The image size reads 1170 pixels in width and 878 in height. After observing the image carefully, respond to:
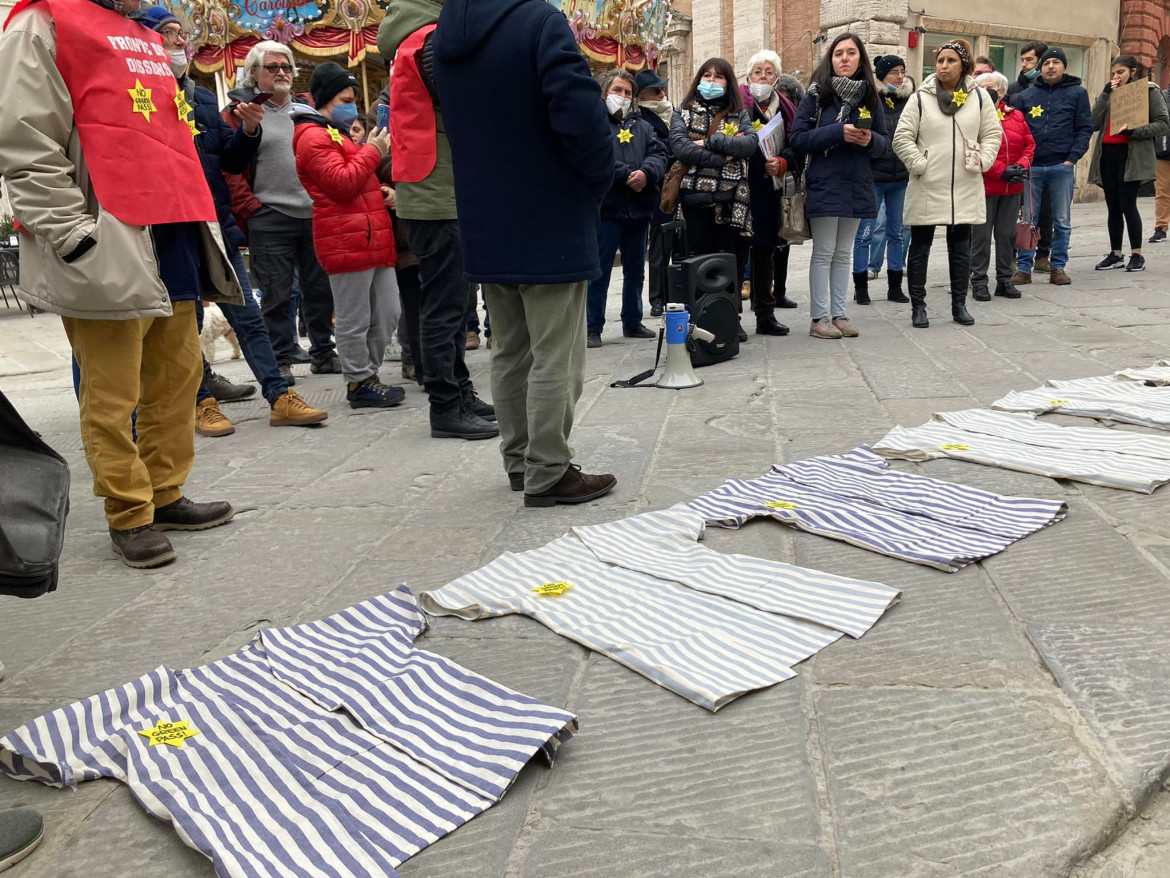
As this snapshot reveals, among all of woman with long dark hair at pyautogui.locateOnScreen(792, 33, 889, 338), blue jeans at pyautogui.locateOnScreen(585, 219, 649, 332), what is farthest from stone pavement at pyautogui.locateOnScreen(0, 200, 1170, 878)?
blue jeans at pyautogui.locateOnScreen(585, 219, 649, 332)

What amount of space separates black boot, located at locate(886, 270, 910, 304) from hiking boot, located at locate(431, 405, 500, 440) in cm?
480

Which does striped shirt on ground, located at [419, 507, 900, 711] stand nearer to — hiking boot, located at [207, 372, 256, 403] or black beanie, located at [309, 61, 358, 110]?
black beanie, located at [309, 61, 358, 110]

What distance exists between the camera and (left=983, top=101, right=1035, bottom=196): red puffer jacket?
25.1 feet

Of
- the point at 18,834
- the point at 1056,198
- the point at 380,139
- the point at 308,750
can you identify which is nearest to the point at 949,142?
the point at 1056,198

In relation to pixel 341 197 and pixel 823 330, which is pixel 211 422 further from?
pixel 823 330

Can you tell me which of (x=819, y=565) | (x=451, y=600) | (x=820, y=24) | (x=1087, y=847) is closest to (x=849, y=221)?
(x=819, y=565)

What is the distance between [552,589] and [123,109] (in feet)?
6.30

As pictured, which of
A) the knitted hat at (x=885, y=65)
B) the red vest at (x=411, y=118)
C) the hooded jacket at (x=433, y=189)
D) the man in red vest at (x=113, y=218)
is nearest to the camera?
the man in red vest at (x=113, y=218)

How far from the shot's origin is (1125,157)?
8.81 metres

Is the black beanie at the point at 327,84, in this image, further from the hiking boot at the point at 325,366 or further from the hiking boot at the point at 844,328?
the hiking boot at the point at 844,328

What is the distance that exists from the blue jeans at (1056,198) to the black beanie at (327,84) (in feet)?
19.7

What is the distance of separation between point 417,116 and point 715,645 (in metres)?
2.77

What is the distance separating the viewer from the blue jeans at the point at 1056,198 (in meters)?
8.44

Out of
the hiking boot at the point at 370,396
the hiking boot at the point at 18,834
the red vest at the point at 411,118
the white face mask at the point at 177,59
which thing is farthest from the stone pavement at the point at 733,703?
the white face mask at the point at 177,59
